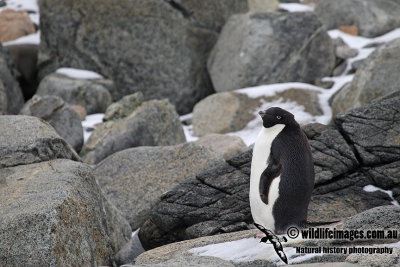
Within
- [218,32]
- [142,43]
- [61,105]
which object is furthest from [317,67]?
[61,105]

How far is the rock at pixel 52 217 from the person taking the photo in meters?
4.76

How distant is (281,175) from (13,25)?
40.7 ft

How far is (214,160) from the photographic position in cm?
766

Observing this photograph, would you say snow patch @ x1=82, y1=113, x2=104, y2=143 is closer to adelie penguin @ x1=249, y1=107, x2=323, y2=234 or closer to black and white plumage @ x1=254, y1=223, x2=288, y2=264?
adelie penguin @ x1=249, y1=107, x2=323, y2=234

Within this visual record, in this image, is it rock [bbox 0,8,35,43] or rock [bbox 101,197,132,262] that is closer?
rock [bbox 101,197,132,262]

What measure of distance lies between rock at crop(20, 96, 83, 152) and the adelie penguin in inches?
252

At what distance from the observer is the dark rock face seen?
246 inches

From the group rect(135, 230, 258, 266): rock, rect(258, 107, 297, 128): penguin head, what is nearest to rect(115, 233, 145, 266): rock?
rect(135, 230, 258, 266): rock

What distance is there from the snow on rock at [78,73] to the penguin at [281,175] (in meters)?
9.54

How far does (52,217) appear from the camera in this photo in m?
4.84

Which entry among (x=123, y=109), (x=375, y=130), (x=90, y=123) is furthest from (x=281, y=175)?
(x=90, y=123)

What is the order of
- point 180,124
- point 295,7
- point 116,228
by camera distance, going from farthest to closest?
point 295,7, point 180,124, point 116,228

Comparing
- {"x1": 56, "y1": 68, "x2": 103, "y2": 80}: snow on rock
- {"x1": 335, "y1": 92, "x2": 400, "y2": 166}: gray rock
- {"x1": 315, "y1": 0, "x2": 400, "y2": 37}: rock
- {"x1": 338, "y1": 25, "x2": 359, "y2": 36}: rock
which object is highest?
{"x1": 335, "y1": 92, "x2": 400, "y2": 166}: gray rock

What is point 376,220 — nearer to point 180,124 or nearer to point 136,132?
point 136,132
